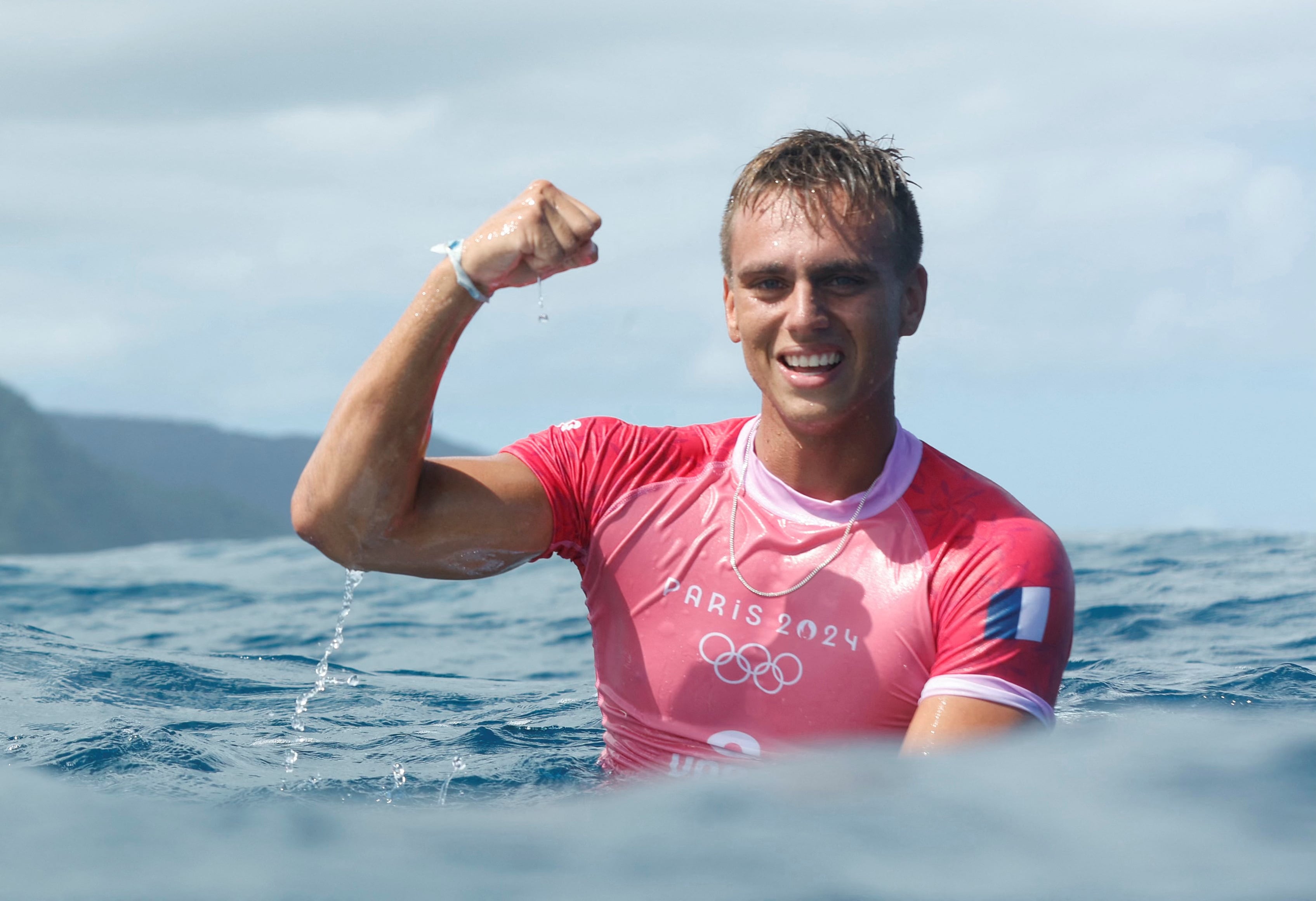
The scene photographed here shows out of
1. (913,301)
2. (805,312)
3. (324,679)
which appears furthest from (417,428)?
(324,679)

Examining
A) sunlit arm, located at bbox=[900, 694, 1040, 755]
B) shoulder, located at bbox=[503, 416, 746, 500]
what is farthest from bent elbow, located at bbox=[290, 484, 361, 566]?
sunlit arm, located at bbox=[900, 694, 1040, 755]

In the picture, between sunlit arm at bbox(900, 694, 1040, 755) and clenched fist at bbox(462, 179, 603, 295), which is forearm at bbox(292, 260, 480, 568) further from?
sunlit arm at bbox(900, 694, 1040, 755)

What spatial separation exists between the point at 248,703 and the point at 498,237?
4313 mm

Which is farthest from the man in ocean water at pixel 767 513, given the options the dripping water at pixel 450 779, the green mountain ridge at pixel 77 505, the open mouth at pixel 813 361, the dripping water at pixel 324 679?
the green mountain ridge at pixel 77 505

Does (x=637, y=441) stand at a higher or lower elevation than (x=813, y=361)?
lower

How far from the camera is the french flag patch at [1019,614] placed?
3.08m

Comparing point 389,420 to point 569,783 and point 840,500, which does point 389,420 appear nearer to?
point 840,500

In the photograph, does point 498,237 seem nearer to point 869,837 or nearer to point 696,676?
point 696,676

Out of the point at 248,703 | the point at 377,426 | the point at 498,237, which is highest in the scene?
the point at 498,237

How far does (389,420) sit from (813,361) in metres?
1.02

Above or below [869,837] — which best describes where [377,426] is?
above

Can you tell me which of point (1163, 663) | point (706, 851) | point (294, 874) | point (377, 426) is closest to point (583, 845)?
point (706, 851)

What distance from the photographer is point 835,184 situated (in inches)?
126

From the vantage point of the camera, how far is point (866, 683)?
326 cm
